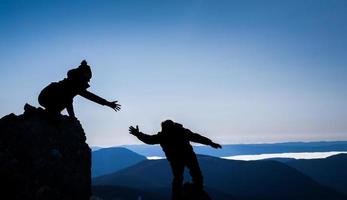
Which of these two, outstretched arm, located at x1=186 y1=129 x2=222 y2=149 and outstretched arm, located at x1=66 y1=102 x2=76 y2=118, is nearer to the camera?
outstretched arm, located at x1=186 y1=129 x2=222 y2=149

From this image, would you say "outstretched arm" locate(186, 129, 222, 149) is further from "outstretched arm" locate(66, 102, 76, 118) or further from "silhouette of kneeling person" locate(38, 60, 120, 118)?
"outstretched arm" locate(66, 102, 76, 118)

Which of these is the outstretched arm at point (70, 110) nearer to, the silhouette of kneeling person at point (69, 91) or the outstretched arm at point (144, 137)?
the silhouette of kneeling person at point (69, 91)

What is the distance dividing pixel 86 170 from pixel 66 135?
121cm

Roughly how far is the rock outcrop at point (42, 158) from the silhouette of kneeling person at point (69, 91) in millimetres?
613

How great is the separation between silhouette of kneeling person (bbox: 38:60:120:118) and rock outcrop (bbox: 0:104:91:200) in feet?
2.01

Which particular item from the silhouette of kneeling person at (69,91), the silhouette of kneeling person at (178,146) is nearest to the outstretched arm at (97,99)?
the silhouette of kneeling person at (69,91)

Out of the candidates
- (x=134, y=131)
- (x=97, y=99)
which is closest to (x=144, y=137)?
(x=134, y=131)

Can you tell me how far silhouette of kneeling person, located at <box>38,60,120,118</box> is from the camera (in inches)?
427

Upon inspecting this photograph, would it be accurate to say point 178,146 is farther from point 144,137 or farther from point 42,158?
point 42,158

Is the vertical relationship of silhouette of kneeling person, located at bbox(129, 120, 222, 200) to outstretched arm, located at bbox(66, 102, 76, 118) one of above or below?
below

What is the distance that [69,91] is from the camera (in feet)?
35.7

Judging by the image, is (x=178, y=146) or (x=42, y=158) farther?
(x=42, y=158)

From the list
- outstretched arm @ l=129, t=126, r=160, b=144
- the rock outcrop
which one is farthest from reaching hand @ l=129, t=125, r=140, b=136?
the rock outcrop

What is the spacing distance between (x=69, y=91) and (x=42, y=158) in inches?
78.6
